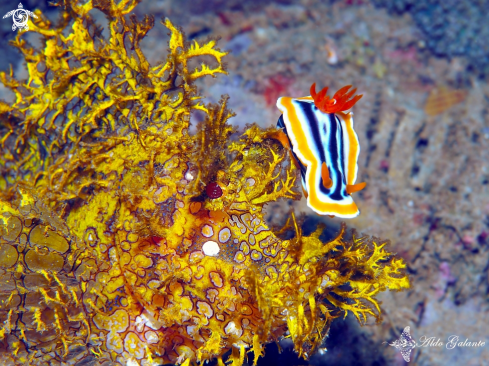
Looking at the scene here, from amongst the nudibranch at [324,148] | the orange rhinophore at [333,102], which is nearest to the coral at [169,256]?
the nudibranch at [324,148]

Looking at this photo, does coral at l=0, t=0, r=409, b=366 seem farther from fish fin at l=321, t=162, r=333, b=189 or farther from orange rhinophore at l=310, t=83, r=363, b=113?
orange rhinophore at l=310, t=83, r=363, b=113

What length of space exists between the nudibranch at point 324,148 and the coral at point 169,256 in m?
0.22

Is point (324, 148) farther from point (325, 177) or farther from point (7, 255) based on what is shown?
point (7, 255)

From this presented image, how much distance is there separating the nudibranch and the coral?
0.22 m

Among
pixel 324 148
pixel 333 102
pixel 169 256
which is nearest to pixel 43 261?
pixel 169 256

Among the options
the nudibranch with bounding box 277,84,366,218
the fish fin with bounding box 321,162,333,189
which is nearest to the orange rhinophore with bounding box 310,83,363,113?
the nudibranch with bounding box 277,84,366,218

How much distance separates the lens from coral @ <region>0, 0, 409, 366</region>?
206 centimetres

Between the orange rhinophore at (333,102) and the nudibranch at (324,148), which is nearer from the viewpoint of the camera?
the nudibranch at (324,148)

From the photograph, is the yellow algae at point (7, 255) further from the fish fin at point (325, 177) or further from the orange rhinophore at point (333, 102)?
the orange rhinophore at point (333, 102)

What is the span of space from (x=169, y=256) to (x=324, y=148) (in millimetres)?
1436

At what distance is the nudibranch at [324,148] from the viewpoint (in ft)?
8.09

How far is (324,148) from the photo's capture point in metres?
2.61

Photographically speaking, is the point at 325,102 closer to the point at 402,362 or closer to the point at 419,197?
the point at 419,197

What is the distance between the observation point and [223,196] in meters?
2.16
